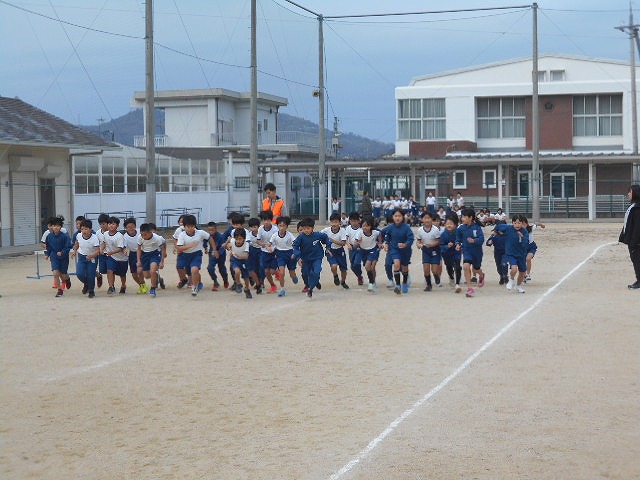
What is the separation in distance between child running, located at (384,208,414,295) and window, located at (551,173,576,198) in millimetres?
36171

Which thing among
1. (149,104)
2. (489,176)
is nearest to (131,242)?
(149,104)

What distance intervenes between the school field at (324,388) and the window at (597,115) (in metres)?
44.5

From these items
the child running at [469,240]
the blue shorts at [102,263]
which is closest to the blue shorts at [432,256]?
the child running at [469,240]

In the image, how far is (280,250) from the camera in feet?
57.9

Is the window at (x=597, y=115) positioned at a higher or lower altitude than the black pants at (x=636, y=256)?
higher

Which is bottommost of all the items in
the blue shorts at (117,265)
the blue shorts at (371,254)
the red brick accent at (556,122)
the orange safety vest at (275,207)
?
the blue shorts at (117,265)

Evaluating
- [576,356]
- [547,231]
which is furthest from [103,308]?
[547,231]

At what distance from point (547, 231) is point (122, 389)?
30.2 metres

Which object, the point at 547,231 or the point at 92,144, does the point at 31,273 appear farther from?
the point at 547,231

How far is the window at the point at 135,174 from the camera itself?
1578 inches

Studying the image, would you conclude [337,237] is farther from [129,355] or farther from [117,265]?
[129,355]

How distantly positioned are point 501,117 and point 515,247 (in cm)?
4526

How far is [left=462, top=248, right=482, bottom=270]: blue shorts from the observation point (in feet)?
56.3

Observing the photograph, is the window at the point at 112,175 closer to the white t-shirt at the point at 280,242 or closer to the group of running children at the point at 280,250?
the group of running children at the point at 280,250
